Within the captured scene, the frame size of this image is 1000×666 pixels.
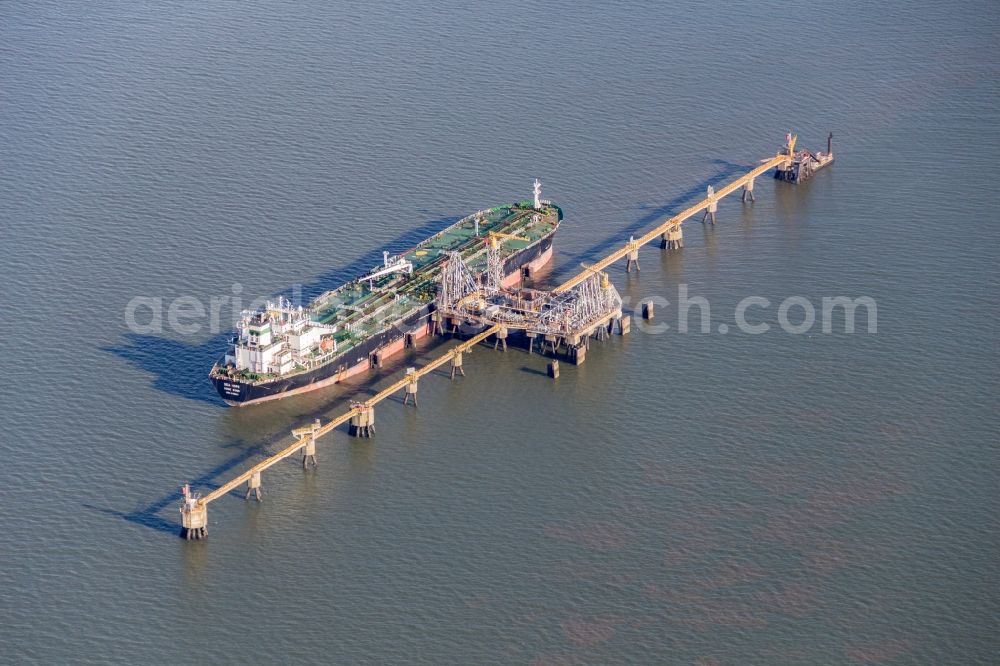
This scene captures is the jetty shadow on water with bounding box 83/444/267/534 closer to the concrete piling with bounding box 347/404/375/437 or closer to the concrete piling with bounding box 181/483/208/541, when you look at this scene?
the concrete piling with bounding box 181/483/208/541

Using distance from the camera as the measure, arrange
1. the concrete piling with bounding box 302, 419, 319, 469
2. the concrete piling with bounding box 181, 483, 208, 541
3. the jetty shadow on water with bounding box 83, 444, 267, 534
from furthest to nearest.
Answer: the concrete piling with bounding box 302, 419, 319, 469 < the jetty shadow on water with bounding box 83, 444, 267, 534 < the concrete piling with bounding box 181, 483, 208, 541

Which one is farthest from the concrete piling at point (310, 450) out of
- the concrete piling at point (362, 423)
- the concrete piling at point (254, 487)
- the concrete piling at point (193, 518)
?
the concrete piling at point (193, 518)

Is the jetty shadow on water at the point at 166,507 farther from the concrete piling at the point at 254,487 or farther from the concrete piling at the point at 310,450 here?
the concrete piling at the point at 310,450

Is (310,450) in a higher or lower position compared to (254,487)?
higher

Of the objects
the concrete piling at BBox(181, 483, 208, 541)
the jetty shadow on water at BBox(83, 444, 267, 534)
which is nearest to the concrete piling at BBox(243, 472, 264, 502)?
the jetty shadow on water at BBox(83, 444, 267, 534)

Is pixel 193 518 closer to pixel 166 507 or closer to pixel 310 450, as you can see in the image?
pixel 166 507

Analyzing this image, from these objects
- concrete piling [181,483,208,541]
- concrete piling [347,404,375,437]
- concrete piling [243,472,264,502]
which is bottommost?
concrete piling [181,483,208,541]

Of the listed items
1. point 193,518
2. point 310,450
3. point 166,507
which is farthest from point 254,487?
point 193,518

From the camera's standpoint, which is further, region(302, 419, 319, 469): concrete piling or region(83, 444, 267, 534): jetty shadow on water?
region(302, 419, 319, 469): concrete piling
